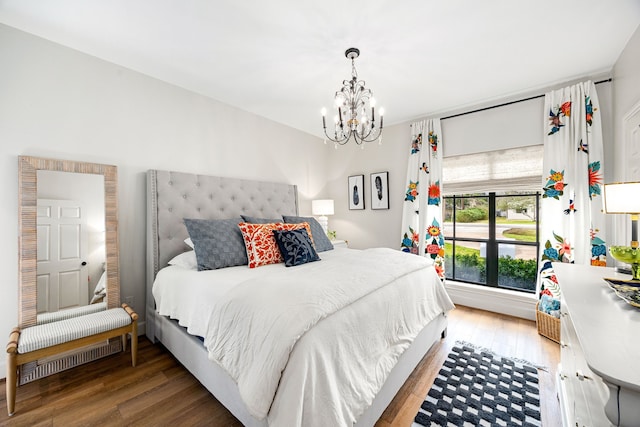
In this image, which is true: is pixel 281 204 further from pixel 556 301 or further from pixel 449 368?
pixel 556 301

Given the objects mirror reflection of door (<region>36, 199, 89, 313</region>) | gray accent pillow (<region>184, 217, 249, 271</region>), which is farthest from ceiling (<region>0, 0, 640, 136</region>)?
gray accent pillow (<region>184, 217, 249, 271</region>)

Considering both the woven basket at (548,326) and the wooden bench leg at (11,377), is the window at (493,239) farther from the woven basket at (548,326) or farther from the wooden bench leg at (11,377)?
the wooden bench leg at (11,377)

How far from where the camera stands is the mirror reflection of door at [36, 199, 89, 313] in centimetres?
195

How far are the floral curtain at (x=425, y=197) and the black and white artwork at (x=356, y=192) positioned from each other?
783 millimetres

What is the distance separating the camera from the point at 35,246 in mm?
1888

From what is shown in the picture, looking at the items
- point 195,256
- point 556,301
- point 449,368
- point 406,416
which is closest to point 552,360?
point 556,301

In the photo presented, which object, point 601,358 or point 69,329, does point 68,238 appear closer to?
point 69,329

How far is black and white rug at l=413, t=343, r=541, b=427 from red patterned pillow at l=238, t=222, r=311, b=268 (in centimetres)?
150

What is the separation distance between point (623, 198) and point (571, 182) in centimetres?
147

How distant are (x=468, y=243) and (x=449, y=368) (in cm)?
191

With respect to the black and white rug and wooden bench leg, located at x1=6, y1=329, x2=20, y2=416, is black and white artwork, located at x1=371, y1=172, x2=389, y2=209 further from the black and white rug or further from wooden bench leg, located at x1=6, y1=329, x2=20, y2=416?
wooden bench leg, located at x1=6, y1=329, x2=20, y2=416

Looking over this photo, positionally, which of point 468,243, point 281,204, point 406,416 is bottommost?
point 406,416

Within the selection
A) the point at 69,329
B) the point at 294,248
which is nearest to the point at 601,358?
the point at 294,248

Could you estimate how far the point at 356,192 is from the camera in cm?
429
